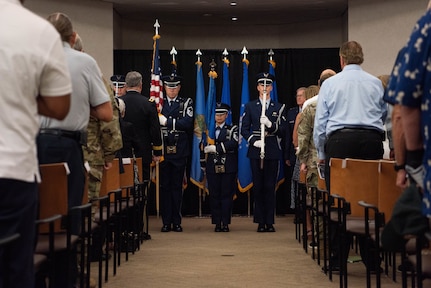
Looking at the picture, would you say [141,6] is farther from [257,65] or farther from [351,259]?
[351,259]

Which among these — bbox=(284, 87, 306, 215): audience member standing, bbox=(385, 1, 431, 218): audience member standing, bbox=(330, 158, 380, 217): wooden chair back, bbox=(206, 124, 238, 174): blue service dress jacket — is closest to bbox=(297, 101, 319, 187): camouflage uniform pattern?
bbox=(206, 124, 238, 174): blue service dress jacket

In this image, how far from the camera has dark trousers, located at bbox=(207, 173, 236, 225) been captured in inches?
388

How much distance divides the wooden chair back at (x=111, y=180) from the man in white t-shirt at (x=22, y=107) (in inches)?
125

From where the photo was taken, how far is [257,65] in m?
12.6

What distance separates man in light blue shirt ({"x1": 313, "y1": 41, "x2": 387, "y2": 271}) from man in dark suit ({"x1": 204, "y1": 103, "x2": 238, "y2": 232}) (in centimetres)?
368

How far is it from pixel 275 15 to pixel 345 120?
7.73 metres

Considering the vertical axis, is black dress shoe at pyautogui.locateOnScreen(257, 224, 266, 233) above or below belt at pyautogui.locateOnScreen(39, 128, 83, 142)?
below

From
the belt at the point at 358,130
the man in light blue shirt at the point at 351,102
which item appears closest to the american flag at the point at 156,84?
the man in light blue shirt at the point at 351,102

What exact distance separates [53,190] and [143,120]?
15.0 feet

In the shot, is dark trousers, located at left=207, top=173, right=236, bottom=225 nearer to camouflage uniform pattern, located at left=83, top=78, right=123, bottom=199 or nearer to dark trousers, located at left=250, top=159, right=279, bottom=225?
dark trousers, located at left=250, top=159, right=279, bottom=225

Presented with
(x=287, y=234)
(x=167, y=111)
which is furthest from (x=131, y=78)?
(x=287, y=234)

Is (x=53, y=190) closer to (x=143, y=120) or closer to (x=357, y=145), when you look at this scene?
(x=357, y=145)

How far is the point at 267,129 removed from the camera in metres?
9.64

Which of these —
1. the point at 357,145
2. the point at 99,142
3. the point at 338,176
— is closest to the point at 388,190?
the point at 338,176
